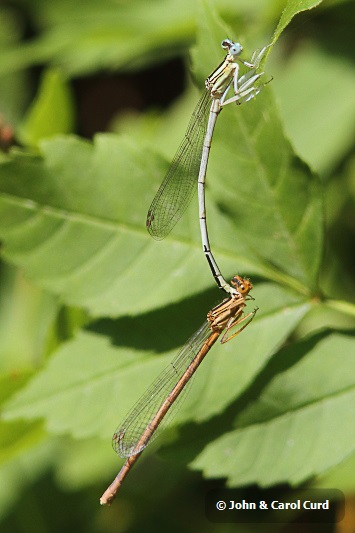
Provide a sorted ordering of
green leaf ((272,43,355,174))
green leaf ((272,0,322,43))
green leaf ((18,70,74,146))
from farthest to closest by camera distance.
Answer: green leaf ((272,43,355,174))
green leaf ((18,70,74,146))
green leaf ((272,0,322,43))

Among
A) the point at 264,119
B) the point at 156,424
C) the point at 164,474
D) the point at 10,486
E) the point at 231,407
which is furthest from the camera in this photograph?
the point at 10,486

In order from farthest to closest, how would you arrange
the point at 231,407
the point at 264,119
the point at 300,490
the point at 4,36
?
the point at 4,36 < the point at 300,490 < the point at 231,407 < the point at 264,119

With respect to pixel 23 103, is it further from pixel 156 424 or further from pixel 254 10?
pixel 156 424

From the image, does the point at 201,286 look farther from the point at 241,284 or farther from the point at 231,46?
the point at 231,46

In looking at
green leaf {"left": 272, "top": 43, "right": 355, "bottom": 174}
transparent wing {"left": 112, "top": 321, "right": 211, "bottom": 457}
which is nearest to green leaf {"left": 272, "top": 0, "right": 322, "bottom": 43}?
transparent wing {"left": 112, "top": 321, "right": 211, "bottom": 457}

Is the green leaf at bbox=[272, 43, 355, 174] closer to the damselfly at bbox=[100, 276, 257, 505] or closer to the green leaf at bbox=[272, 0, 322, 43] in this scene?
the damselfly at bbox=[100, 276, 257, 505]

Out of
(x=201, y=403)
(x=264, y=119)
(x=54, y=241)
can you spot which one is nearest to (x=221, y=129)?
(x=264, y=119)

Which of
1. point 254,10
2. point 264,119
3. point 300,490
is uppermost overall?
point 254,10

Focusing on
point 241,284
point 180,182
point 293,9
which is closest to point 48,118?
point 180,182

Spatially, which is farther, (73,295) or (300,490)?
(300,490)
